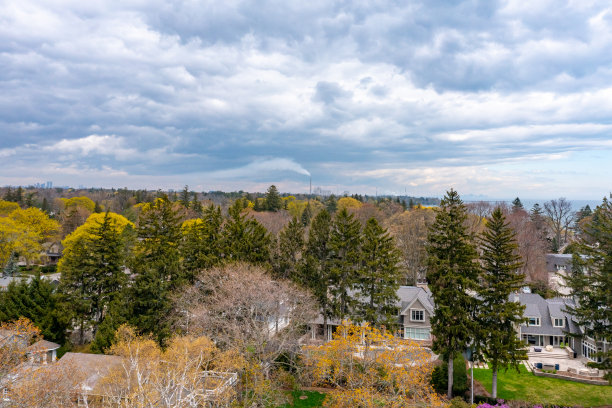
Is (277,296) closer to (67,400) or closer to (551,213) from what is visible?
(67,400)

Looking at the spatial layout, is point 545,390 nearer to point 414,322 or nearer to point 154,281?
point 414,322

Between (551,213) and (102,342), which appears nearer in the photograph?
(102,342)

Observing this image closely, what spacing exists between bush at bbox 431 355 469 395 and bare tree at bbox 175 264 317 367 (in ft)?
32.2

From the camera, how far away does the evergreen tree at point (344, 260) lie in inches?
1108

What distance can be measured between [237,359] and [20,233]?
42.9 m

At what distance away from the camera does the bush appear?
23.2m

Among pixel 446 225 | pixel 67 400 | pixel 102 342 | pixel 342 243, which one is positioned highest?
pixel 446 225

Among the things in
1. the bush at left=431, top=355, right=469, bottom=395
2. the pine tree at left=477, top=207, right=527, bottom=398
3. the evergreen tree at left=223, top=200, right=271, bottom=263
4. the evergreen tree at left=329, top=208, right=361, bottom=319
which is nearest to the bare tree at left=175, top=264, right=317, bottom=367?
the evergreen tree at left=329, top=208, right=361, bottom=319

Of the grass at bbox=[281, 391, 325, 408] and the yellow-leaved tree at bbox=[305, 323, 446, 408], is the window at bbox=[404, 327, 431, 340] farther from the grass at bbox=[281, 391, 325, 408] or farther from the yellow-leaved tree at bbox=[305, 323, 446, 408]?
the yellow-leaved tree at bbox=[305, 323, 446, 408]

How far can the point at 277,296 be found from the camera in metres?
21.8

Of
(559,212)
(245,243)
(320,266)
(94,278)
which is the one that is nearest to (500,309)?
(320,266)

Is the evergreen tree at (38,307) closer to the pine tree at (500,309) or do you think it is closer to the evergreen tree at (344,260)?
the evergreen tree at (344,260)

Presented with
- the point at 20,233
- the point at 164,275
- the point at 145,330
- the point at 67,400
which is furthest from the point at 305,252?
the point at 20,233

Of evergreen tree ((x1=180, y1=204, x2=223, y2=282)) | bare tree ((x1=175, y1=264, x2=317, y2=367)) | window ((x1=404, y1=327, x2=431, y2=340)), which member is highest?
evergreen tree ((x1=180, y1=204, x2=223, y2=282))
